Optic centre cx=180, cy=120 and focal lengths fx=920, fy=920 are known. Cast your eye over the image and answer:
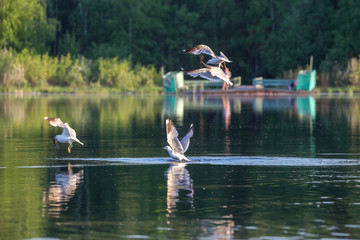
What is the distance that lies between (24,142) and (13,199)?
37.8 feet

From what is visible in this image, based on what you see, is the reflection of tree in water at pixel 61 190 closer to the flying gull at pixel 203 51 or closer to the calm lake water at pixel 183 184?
the calm lake water at pixel 183 184

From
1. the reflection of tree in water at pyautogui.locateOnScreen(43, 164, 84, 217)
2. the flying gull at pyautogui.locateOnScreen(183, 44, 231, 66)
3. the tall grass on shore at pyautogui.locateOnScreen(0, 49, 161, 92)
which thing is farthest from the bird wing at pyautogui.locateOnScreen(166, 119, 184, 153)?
the tall grass on shore at pyautogui.locateOnScreen(0, 49, 161, 92)

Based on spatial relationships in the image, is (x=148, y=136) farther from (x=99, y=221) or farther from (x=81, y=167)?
(x=99, y=221)

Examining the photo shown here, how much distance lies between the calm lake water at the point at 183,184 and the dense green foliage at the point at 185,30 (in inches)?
1913

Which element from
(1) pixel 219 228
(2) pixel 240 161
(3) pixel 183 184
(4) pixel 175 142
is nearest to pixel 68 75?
(2) pixel 240 161

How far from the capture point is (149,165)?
21344mm

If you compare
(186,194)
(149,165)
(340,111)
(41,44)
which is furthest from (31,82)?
(186,194)

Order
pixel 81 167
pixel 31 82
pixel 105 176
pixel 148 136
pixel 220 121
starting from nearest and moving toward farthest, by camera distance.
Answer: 1. pixel 105 176
2. pixel 81 167
3. pixel 148 136
4. pixel 220 121
5. pixel 31 82

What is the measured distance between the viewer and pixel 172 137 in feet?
66.8

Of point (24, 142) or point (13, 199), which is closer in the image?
point (13, 199)

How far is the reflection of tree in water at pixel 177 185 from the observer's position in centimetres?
1574

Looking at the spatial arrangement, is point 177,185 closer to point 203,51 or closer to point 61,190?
point 61,190

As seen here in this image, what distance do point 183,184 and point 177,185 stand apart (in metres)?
0.18

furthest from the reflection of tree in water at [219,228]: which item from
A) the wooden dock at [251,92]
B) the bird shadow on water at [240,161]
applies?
the wooden dock at [251,92]
